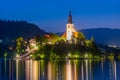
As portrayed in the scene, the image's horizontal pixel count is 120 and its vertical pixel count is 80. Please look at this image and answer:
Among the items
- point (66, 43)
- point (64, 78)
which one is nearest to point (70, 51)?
point (66, 43)

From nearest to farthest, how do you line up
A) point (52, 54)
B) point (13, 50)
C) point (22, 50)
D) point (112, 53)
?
1. point (52, 54)
2. point (22, 50)
3. point (13, 50)
4. point (112, 53)

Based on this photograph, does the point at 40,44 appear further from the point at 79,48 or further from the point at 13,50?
the point at 13,50

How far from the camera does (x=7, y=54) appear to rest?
380ft

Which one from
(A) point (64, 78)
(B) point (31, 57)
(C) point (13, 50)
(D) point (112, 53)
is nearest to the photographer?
(A) point (64, 78)

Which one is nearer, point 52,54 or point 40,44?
point 52,54

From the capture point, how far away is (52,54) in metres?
87.8

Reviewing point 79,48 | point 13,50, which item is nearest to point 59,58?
point 79,48

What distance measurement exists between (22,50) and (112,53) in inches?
1044

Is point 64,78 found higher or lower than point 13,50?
lower

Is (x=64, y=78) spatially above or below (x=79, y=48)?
below

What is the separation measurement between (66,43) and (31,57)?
710 cm

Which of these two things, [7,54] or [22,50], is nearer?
[22,50]

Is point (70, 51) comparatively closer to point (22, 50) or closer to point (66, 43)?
point (66, 43)

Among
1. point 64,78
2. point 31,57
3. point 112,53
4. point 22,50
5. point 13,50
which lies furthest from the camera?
point 112,53
